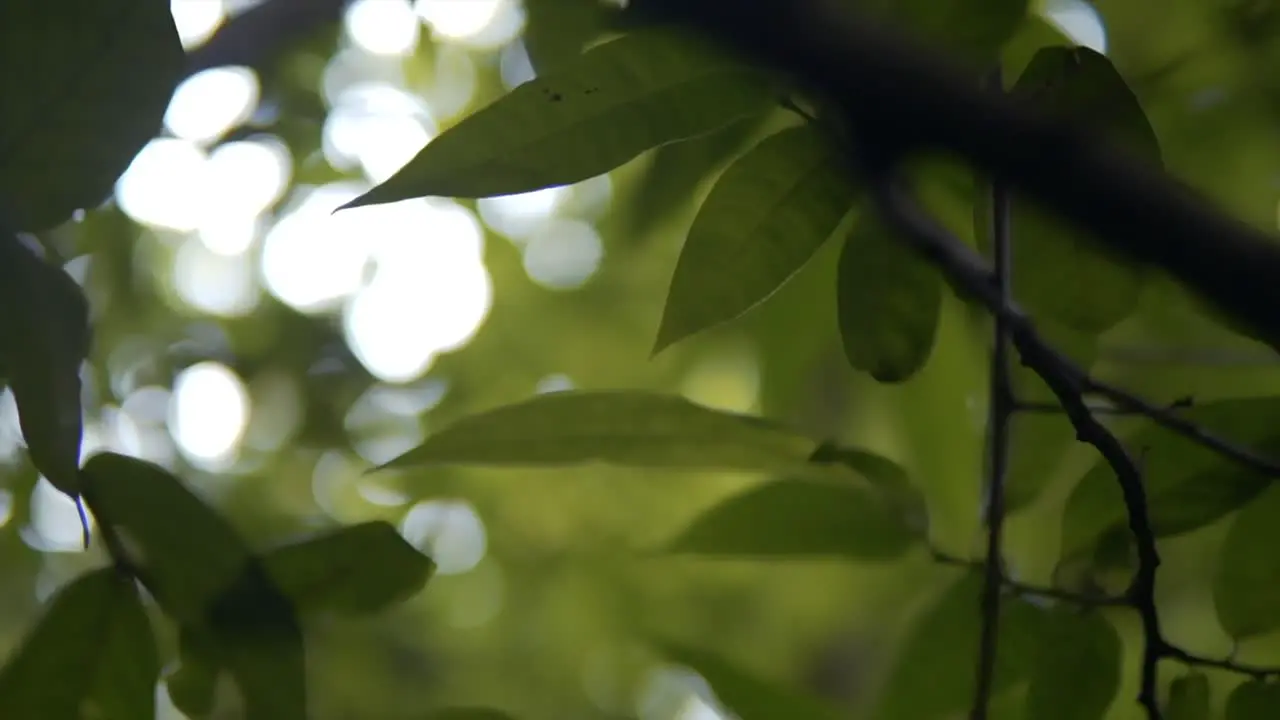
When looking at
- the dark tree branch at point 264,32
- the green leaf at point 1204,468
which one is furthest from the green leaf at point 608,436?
the dark tree branch at point 264,32

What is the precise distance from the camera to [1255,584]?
49cm

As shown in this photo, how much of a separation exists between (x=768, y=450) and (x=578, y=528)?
875 mm

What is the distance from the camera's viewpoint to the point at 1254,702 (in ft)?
1.50

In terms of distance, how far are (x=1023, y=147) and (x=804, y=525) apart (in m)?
0.29

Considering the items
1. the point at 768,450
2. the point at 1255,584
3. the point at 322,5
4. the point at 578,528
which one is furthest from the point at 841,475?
the point at 578,528

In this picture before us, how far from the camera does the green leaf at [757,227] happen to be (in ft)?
1.41

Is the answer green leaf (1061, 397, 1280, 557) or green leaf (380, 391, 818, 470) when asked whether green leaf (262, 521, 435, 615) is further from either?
green leaf (1061, 397, 1280, 557)

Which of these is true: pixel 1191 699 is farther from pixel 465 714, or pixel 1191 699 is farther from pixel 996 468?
pixel 465 714

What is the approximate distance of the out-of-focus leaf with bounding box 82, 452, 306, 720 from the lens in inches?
17.0

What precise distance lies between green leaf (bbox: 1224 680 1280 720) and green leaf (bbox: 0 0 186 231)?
47cm

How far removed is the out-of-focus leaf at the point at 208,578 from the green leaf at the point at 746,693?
0.22 meters

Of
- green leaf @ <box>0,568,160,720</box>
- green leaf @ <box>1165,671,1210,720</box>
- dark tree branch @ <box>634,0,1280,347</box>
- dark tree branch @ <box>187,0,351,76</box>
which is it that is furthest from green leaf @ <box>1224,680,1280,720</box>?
dark tree branch @ <box>187,0,351,76</box>

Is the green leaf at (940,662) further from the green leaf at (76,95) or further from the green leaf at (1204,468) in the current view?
the green leaf at (76,95)

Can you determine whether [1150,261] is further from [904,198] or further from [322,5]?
[322,5]
